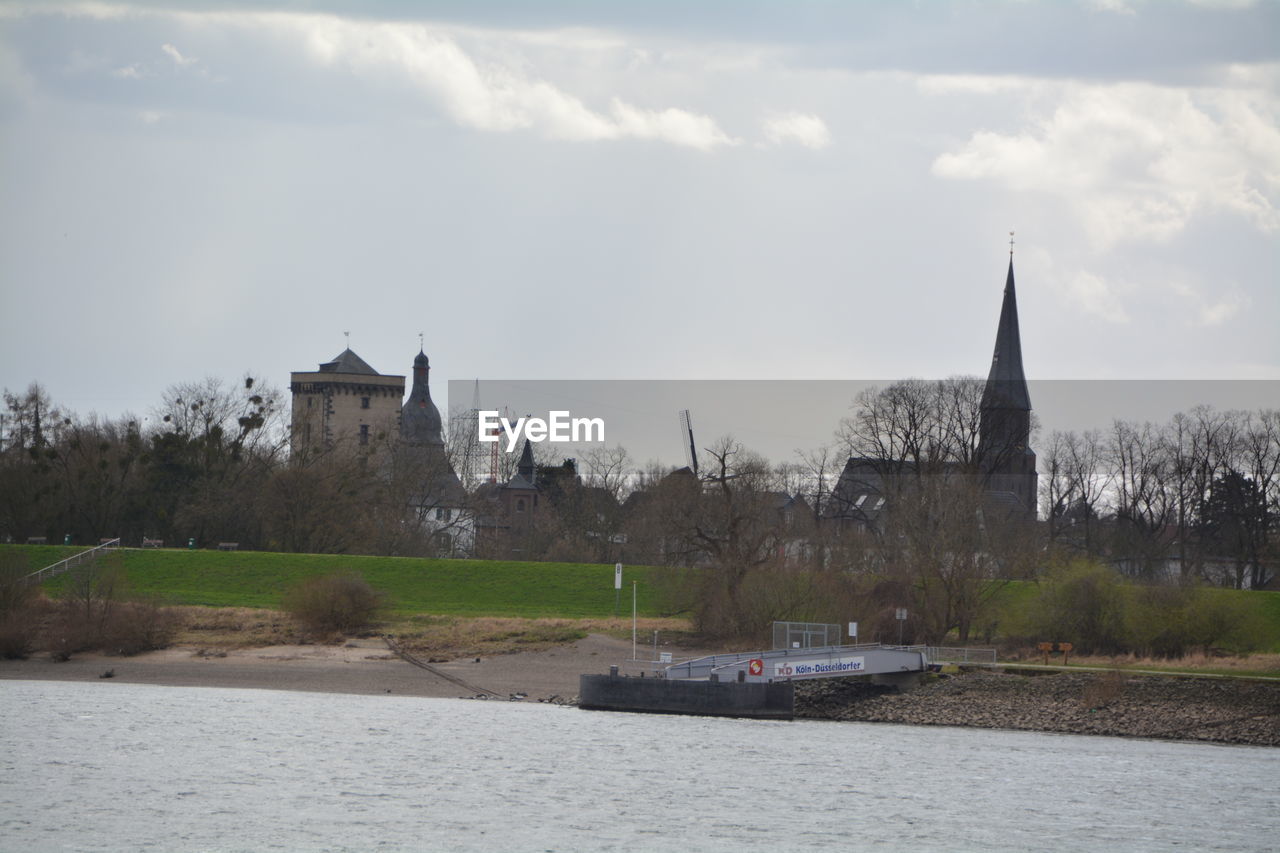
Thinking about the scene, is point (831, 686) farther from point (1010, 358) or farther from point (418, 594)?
point (1010, 358)

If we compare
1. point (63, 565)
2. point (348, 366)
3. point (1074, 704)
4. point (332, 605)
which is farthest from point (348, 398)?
point (1074, 704)

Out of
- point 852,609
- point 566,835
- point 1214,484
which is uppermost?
point 1214,484

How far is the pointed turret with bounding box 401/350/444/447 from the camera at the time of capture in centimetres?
15300

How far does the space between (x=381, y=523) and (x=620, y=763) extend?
2112 inches

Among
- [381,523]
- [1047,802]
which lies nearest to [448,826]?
[1047,802]

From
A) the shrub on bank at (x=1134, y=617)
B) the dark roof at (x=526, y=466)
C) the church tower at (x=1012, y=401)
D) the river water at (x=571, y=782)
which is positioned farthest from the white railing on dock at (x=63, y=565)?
the dark roof at (x=526, y=466)

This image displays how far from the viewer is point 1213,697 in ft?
165

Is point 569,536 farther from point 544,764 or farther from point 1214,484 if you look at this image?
point 544,764

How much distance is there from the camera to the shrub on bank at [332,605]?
63.3 meters

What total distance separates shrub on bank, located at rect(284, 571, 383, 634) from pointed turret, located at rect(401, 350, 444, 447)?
84.6 m

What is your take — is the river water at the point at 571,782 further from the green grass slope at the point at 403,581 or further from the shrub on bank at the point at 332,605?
the green grass slope at the point at 403,581

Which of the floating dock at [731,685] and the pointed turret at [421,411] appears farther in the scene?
the pointed turret at [421,411]

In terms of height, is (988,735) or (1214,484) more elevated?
(1214,484)

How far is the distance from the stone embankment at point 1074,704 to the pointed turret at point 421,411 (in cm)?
9815
